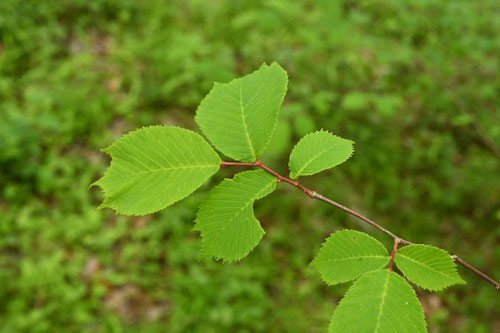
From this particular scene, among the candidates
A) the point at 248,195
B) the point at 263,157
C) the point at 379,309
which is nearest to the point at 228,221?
the point at 248,195

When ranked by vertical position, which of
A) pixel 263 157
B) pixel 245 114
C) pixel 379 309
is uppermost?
pixel 245 114

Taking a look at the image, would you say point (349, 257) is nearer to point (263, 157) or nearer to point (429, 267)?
point (429, 267)

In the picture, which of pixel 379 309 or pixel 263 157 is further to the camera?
pixel 263 157

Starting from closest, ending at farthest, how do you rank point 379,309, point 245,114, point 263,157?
point 379,309 → point 245,114 → point 263,157

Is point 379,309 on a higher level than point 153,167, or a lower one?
lower

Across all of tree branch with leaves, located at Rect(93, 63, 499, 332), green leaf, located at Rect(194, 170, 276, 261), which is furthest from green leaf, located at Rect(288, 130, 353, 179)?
green leaf, located at Rect(194, 170, 276, 261)

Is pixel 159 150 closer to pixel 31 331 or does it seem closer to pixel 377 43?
pixel 31 331

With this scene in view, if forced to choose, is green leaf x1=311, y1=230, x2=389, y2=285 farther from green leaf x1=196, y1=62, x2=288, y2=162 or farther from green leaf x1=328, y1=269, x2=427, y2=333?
green leaf x1=196, y1=62, x2=288, y2=162
